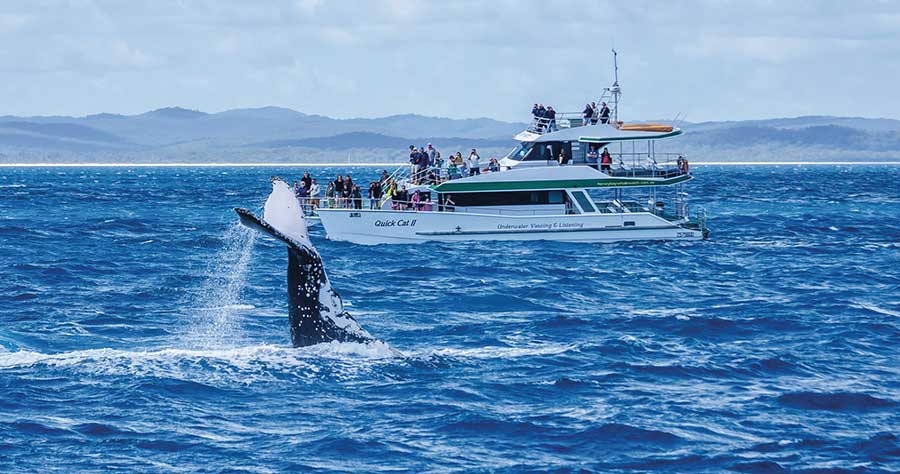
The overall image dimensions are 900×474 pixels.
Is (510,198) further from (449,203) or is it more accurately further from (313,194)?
(313,194)

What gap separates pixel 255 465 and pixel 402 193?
3500cm

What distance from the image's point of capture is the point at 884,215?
7962 centimetres

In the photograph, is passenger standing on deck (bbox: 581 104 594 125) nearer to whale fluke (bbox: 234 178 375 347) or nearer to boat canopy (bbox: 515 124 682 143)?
boat canopy (bbox: 515 124 682 143)

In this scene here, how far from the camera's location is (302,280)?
62.4 feet

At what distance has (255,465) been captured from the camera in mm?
17266

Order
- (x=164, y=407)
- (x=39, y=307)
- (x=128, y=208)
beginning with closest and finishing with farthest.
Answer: (x=164, y=407)
(x=39, y=307)
(x=128, y=208)

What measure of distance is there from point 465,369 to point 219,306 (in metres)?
11.6

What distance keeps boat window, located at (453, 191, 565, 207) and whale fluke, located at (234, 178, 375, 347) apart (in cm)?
2877

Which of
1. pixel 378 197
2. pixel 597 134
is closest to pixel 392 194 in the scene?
pixel 378 197

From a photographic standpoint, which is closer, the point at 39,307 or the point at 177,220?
the point at 39,307

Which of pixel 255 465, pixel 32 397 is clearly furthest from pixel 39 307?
pixel 255 465

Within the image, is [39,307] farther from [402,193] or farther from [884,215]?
[884,215]

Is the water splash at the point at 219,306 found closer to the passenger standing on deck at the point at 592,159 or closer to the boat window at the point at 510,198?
A: the boat window at the point at 510,198

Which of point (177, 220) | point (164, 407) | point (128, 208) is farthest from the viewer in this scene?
point (128, 208)
